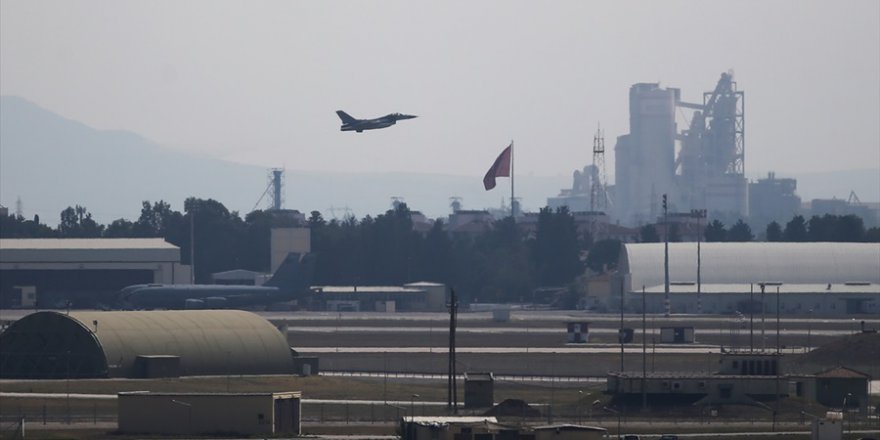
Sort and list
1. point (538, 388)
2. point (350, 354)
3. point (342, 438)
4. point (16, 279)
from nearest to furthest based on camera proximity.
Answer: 1. point (342, 438)
2. point (538, 388)
3. point (350, 354)
4. point (16, 279)

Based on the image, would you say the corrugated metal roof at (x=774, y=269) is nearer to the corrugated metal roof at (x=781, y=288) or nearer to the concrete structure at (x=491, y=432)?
the corrugated metal roof at (x=781, y=288)

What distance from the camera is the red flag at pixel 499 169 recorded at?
188m

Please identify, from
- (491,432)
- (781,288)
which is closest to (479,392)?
(491,432)

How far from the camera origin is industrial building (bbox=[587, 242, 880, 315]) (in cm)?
18212

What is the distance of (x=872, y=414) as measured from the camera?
81875 mm

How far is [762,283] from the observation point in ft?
597

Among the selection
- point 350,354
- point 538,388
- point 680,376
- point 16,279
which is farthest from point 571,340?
point 16,279

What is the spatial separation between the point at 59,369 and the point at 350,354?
26.2 meters

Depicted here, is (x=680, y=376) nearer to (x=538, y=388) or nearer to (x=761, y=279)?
(x=538, y=388)

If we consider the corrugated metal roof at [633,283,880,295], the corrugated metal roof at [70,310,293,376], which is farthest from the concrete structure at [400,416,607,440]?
the corrugated metal roof at [633,283,880,295]

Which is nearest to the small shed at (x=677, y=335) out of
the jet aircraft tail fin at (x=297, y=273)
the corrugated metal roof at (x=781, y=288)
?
the corrugated metal roof at (x=781, y=288)

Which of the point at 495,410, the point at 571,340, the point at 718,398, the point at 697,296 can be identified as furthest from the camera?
the point at 697,296

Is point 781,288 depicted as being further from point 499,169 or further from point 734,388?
point 734,388

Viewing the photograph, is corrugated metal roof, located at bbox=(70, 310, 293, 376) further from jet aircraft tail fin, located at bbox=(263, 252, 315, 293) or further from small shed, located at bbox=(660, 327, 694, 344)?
jet aircraft tail fin, located at bbox=(263, 252, 315, 293)
